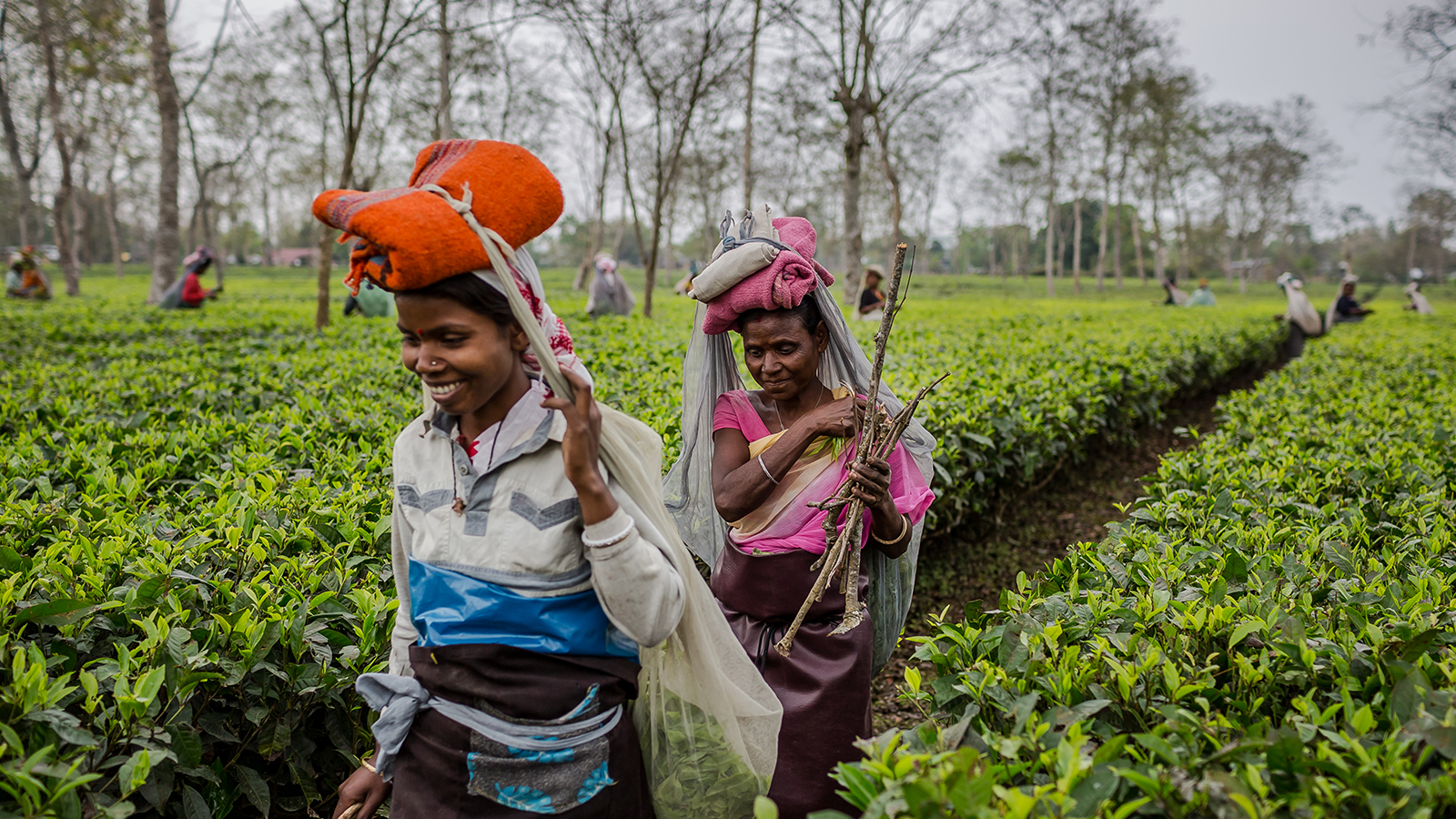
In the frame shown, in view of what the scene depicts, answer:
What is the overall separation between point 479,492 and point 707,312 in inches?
33.3

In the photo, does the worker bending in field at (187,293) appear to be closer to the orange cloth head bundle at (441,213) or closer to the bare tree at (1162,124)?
the orange cloth head bundle at (441,213)

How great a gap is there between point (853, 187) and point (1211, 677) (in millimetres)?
14697

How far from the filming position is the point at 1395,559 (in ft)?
7.39

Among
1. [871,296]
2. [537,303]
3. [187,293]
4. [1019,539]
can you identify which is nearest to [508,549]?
[537,303]

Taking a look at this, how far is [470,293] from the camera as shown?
4.18ft

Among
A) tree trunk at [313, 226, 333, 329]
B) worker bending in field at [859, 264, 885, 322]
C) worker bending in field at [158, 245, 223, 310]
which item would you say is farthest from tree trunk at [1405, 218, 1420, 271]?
worker bending in field at [158, 245, 223, 310]

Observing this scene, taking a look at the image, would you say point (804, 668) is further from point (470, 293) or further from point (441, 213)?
point (441, 213)

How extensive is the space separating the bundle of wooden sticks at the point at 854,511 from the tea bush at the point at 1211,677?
0.22m

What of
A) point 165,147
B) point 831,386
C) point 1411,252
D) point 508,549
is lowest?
point 508,549

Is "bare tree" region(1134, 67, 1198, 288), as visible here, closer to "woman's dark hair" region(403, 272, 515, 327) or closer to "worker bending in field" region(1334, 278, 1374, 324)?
"worker bending in field" region(1334, 278, 1374, 324)

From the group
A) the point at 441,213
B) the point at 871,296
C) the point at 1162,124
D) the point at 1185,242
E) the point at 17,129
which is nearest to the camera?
the point at 441,213

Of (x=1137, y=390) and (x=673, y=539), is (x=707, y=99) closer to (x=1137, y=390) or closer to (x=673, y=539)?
(x=1137, y=390)

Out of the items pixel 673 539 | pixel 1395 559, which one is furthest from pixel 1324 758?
pixel 1395 559

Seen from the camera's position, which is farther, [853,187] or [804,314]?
[853,187]
